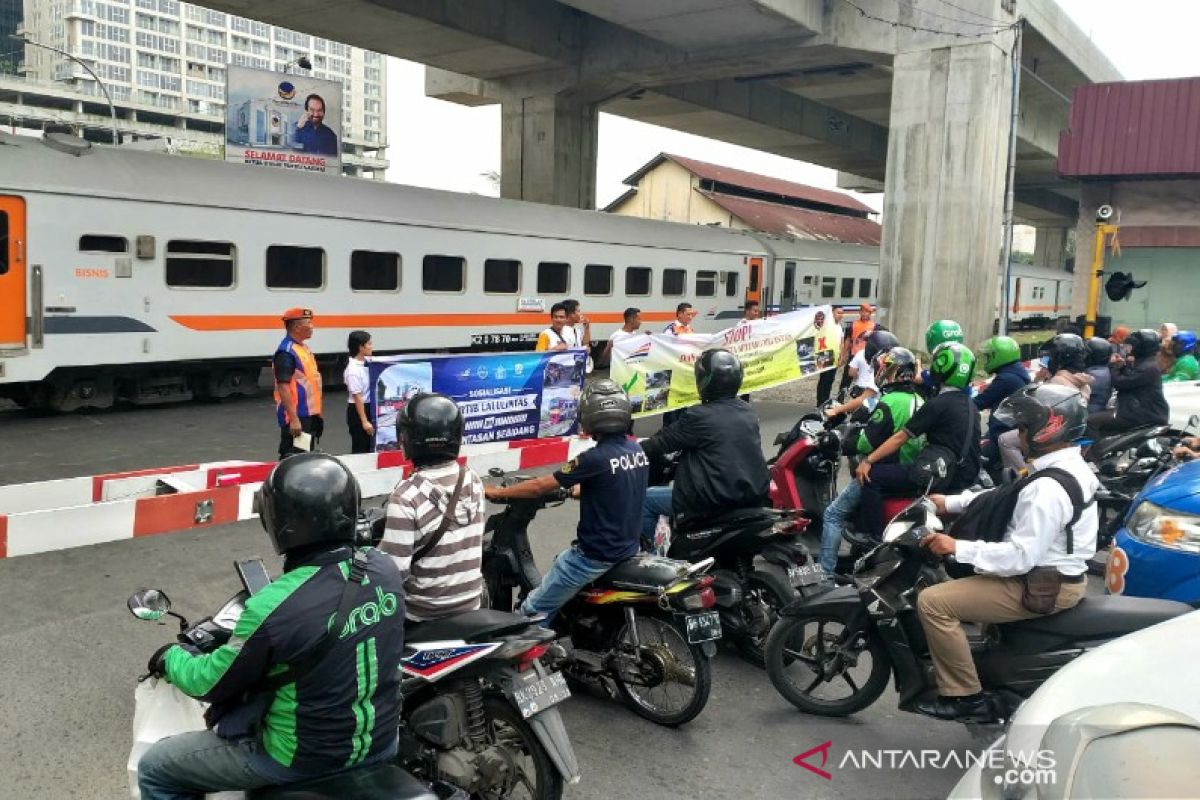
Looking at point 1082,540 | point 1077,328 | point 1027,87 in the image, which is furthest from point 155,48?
point 1082,540

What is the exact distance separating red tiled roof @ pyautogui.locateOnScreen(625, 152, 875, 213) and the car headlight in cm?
4482

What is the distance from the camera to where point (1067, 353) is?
7.94m

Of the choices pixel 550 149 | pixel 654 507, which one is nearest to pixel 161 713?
pixel 654 507

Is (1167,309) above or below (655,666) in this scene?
above

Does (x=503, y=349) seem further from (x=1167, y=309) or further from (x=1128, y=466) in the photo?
(x=1167, y=309)

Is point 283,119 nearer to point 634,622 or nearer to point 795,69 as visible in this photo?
point 795,69

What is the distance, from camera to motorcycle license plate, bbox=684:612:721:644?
4.21 metres

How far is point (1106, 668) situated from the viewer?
9.48 feet

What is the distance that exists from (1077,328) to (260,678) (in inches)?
658

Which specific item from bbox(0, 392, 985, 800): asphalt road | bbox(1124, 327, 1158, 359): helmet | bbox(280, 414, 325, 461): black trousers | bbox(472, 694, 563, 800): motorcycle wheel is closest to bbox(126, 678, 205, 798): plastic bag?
bbox(472, 694, 563, 800): motorcycle wheel

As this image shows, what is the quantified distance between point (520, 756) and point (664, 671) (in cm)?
116

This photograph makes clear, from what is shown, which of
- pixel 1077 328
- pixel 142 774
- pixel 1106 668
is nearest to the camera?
pixel 142 774

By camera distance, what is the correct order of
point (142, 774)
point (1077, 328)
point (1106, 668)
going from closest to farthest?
point (142, 774)
point (1106, 668)
point (1077, 328)

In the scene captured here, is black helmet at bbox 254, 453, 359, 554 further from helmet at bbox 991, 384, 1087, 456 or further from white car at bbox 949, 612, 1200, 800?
helmet at bbox 991, 384, 1087, 456
